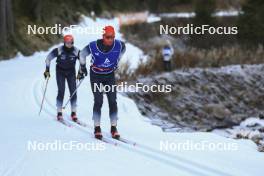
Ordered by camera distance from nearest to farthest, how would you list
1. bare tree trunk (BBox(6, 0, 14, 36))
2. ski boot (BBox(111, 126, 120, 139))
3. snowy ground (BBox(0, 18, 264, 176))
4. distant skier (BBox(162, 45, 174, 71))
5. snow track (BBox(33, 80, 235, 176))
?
1. snow track (BBox(33, 80, 235, 176))
2. snowy ground (BBox(0, 18, 264, 176))
3. ski boot (BBox(111, 126, 120, 139))
4. distant skier (BBox(162, 45, 174, 71))
5. bare tree trunk (BBox(6, 0, 14, 36))

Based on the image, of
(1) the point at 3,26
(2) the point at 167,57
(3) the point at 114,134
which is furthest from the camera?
(1) the point at 3,26

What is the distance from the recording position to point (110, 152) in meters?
7.76

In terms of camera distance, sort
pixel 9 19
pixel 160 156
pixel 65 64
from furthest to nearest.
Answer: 1. pixel 9 19
2. pixel 65 64
3. pixel 160 156

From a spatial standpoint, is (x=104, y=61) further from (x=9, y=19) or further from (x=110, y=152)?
(x=9, y=19)

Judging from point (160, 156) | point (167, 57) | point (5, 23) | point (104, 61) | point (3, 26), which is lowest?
point (160, 156)

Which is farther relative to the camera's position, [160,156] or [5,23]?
[5,23]

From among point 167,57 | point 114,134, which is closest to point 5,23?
point 167,57

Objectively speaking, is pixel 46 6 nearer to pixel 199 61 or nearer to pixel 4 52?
pixel 4 52

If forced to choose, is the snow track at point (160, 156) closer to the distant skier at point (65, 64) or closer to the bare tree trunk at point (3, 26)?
the distant skier at point (65, 64)

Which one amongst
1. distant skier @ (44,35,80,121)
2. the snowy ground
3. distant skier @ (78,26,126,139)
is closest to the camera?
the snowy ground

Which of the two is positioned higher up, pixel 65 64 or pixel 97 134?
pixel 65 64

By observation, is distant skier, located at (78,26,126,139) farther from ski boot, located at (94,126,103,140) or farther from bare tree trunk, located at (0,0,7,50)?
bare tree trunk, located at (0,0,7,50)

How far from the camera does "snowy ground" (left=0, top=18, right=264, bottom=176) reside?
686 cm

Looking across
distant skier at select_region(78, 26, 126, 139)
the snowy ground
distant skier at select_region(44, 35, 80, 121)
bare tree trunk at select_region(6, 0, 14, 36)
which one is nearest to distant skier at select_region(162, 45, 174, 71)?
the snowy ground
